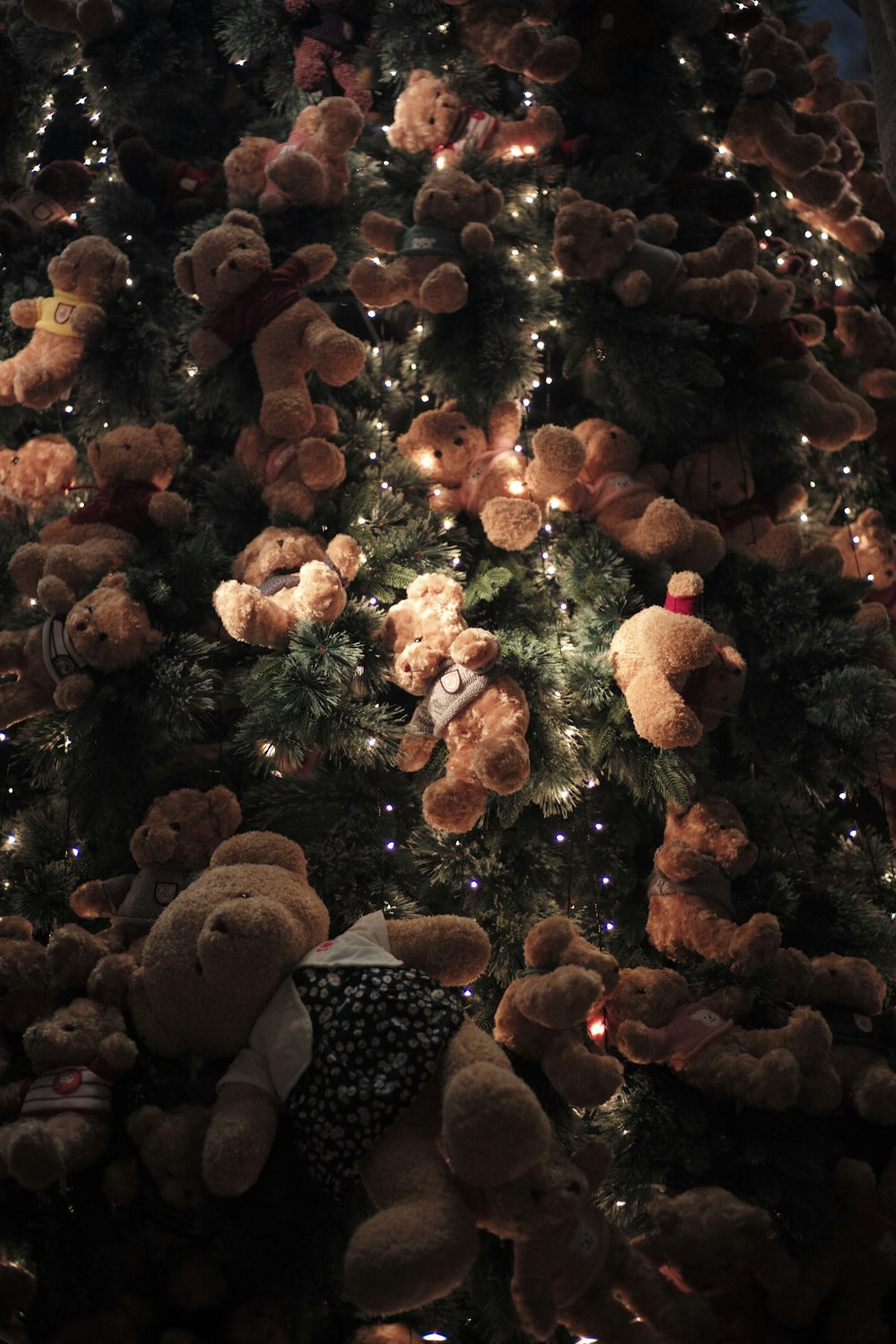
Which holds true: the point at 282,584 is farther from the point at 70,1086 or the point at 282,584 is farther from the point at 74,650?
the point at 70,1086

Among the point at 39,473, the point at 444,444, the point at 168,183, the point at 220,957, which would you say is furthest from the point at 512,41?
the point at 220,957

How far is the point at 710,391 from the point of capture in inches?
59.9

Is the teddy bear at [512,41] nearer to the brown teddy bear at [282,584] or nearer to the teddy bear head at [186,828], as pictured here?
the brown teddy bear at [282,584]

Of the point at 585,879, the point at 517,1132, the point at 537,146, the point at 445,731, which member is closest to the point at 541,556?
the point at 445,731

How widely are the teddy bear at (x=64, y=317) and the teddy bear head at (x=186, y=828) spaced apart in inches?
24.9

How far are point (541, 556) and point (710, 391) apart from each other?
0.38 meters

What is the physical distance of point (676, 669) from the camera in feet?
3.85

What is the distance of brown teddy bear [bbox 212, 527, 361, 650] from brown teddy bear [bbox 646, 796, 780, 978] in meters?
0.51

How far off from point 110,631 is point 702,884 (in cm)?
78

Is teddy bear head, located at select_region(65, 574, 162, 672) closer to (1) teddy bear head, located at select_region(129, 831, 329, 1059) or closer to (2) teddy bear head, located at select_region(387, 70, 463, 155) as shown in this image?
(1) teddy bear head, located at select_region(129, 831, 329, 1059)

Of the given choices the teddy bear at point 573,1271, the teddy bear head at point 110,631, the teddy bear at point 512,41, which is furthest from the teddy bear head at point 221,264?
the teddy bear at point 573,1271

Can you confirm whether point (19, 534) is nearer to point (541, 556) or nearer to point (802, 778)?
point (541, 556)

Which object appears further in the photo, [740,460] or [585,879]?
[740,460]

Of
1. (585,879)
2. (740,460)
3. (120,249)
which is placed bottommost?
(585,879)
